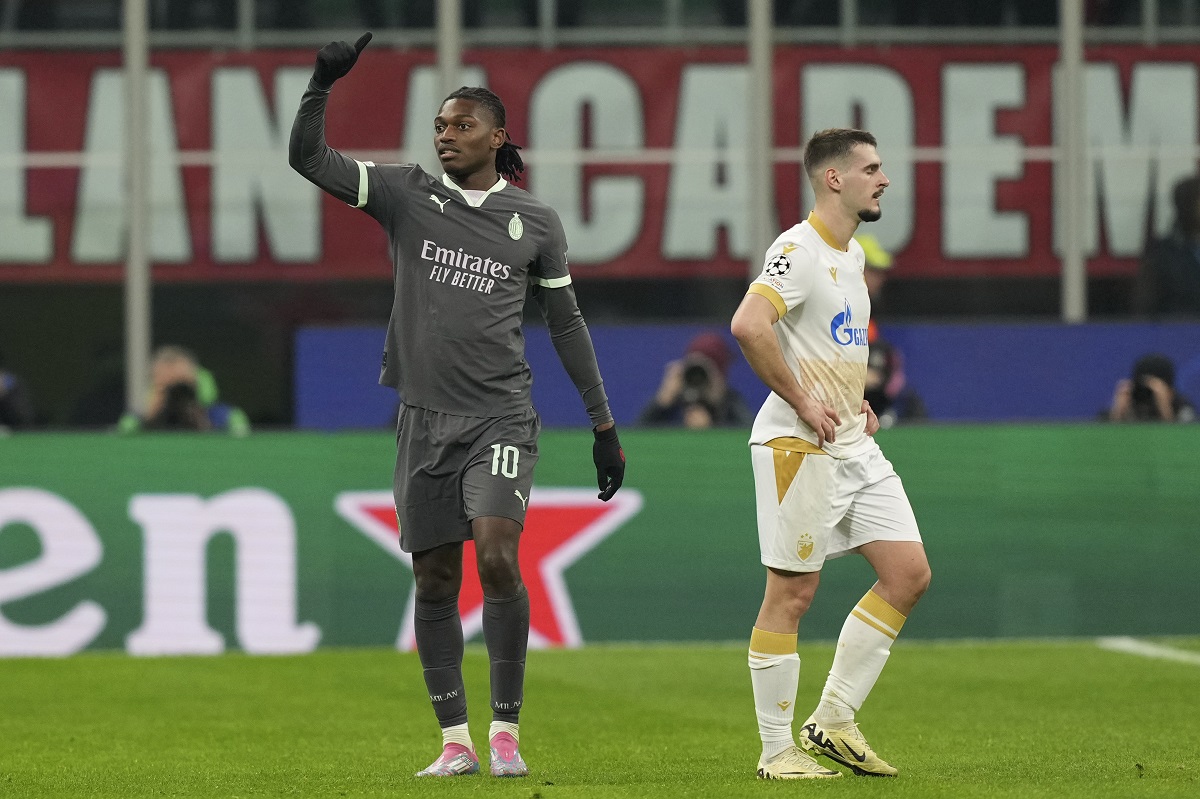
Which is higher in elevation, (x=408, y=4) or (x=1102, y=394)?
(x=408, y=4)

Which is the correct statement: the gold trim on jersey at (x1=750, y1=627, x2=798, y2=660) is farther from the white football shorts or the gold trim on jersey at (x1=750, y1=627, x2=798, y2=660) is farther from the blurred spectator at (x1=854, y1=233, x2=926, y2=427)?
the blurred spectator at (x1=854, y1=233, x2=926, y2=427)

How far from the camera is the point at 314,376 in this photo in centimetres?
1525

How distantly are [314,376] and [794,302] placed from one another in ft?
30.6

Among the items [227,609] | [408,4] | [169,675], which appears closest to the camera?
[169,675]

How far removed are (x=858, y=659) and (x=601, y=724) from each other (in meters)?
2.18

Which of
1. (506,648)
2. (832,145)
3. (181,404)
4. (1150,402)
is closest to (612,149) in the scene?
(181,404)

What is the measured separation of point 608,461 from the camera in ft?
22.1

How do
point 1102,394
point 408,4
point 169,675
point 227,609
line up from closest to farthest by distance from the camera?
point 169,675
point 227,609
point 1102,394
point 408,4

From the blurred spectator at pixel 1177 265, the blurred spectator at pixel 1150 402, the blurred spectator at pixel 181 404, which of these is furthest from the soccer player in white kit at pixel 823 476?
the blurred spectator at pixel 1177 265

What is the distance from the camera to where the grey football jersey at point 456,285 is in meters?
6.51

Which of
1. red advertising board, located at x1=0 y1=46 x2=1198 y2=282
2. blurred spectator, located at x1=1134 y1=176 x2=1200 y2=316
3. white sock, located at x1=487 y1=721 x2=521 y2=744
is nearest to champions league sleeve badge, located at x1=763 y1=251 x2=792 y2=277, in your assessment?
white sock, located at x1=487 y1=721 x2=521 y2=744

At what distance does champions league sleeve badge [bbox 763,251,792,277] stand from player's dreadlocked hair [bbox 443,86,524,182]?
0.94 metres

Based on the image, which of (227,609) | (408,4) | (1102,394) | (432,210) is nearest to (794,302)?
(432,210)

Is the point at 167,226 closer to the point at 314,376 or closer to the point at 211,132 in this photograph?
the point at 211,132
